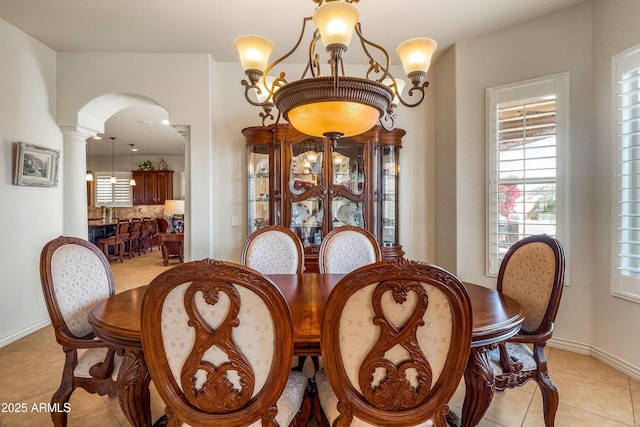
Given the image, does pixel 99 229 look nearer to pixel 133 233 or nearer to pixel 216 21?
pixel 133 233

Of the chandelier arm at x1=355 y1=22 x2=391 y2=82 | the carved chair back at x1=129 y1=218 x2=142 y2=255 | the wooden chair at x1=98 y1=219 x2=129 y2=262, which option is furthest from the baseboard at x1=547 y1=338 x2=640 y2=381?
the carved chair back at x1=129 y1=218 x2=142 y2=255

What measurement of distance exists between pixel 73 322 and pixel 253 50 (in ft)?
5.37

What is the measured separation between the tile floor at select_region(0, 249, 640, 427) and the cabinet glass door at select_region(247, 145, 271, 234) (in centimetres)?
183

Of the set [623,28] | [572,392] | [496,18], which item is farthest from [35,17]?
[572,392]

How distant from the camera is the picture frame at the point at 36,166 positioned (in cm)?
280

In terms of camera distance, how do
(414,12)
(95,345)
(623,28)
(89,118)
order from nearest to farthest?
(95,345), (623,28), (414,12), (89,118)

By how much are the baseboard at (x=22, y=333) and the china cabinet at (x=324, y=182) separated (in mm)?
2478

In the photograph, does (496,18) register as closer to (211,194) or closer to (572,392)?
(572,392)

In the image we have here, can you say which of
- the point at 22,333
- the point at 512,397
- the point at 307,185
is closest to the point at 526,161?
the point at 512,397

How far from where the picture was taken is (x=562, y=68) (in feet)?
8.49

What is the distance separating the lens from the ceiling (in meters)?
2.47

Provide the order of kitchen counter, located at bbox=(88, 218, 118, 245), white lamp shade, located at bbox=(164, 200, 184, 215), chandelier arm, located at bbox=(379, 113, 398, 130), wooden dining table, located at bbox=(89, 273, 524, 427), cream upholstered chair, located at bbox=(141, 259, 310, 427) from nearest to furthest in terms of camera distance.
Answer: cream upholstered chair, located at bbox=(141, 259, 310, 427) → wooden dining table, located at bbox=(89, 273, 524, 427) → chandelier arm, located at bbox=(379, 113, 398, 130) → kitchen counter, located at bbox=(88, 218, 118, 245) → white lamp shade, located at bbox=(164, 200, 184, 215)

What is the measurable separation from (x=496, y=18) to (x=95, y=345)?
12.0 feet

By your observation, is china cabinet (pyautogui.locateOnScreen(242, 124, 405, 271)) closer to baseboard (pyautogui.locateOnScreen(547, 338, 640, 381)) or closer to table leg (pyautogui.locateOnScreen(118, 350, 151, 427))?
baseboard (pyautogui.locateOnScreen(547, 338, 640, 381))
